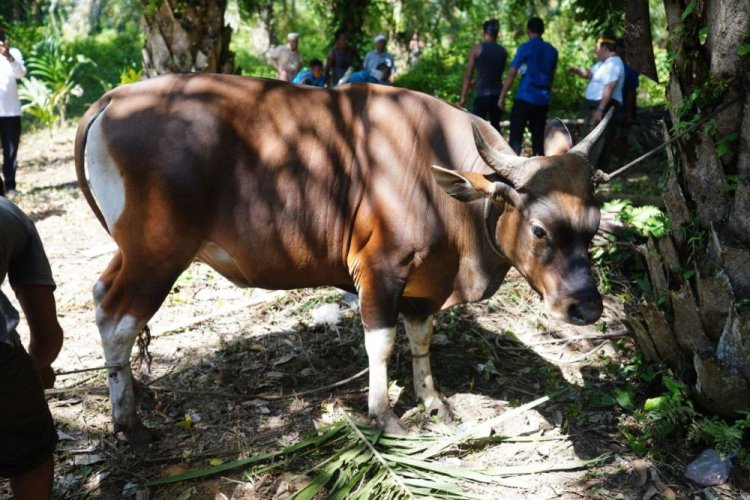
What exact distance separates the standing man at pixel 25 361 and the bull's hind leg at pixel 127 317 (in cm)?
90

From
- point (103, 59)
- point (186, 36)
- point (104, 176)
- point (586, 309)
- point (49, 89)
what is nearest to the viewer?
point (586, 309)

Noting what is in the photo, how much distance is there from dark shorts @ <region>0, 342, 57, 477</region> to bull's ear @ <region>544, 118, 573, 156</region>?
3202mm

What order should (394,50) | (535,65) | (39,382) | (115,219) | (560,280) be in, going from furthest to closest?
(394,50) < (535,65) < (115,219) < (560,280) < (39,382)

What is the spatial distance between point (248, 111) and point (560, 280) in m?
2.09

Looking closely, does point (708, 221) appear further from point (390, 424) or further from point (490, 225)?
point (390, 424)

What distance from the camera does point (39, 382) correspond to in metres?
3.20

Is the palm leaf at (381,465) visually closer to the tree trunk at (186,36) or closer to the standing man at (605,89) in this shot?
the tree trunk at (186,36)

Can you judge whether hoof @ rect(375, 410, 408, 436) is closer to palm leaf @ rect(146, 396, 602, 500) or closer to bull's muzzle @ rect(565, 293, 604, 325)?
palm leaf @ rect(146, 396, 602, 500)

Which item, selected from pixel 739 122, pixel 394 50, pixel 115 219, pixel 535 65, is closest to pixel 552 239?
pixel 739 122

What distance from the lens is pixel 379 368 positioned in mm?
4539

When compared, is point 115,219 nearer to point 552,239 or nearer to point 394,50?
point 552,239

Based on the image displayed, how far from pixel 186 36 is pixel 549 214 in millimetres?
5616

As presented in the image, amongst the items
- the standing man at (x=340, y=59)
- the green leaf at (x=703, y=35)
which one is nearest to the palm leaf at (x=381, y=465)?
the green leaf at (x=703, y=35)

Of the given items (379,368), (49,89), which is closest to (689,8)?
(379,368)
